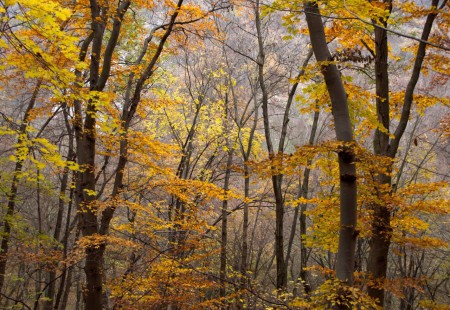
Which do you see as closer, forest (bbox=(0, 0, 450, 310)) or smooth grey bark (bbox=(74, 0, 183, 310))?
forest (bbox=(0, 0, 450, 310))

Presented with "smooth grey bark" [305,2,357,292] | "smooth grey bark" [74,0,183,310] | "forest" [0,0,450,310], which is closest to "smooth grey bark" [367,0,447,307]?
"forest" [0,0,450,310]

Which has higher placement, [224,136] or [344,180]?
[224,136]

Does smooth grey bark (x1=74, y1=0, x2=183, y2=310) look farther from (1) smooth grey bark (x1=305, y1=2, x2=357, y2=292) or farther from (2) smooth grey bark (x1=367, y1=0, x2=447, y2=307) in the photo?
(2) smooth grey bark (x1=367, y1=0, x2=447, y2=307)

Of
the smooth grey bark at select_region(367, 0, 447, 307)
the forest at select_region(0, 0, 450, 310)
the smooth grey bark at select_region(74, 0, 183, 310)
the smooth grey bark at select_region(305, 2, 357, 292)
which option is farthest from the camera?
the smooth grey bark at select_region(74, 0, 183, 310)

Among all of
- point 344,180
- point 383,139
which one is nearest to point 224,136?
point 383,139

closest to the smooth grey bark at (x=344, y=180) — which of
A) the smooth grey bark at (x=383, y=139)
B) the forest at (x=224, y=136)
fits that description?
the forest at (x=224, y=136)

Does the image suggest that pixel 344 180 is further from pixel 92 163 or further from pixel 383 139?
pixel 92 163

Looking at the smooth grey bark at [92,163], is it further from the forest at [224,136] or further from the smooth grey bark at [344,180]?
the smooth grey bark at [344,180]

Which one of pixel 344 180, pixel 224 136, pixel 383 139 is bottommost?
pixel 344 180

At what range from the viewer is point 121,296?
8.38m

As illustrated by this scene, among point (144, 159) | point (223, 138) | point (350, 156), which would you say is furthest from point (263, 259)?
point (350, 156)

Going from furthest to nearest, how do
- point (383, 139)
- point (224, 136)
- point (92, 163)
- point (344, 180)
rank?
point (224, 136) → point (92, 163) → point (383, 139) → point (344, 180)

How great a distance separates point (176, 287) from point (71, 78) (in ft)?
19.6

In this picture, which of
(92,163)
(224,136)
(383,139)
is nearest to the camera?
(383,139)
